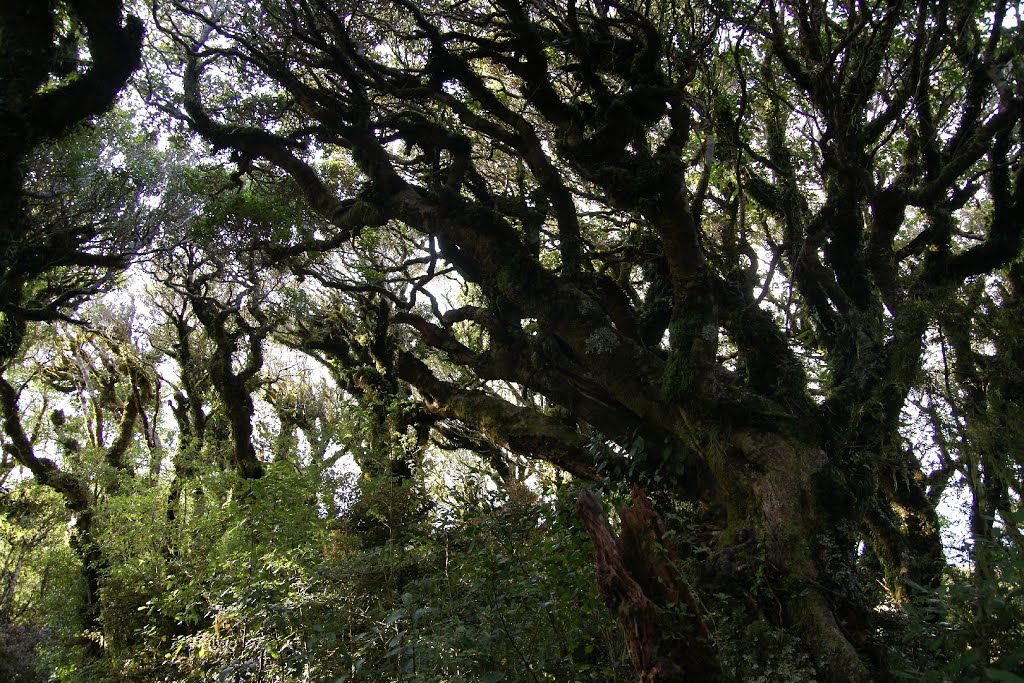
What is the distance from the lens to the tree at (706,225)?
5.76 m

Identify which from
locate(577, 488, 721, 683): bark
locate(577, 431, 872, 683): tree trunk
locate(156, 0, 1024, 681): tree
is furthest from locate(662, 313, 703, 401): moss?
locate(577, 488, 721, 683): bark

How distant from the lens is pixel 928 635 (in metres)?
3.61

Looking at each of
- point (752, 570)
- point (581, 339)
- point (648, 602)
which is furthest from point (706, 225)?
point (648, 602)

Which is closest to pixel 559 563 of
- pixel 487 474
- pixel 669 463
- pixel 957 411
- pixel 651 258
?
pixel 669 463

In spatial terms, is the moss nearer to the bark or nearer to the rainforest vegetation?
the rainforest vegetation

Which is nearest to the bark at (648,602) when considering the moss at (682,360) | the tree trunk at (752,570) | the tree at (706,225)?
the tree trunk at (752,570)

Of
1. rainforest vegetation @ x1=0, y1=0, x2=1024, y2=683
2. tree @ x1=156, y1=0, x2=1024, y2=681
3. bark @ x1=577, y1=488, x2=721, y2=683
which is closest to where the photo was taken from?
bark @ x1=577, y1=488, x2=721, y2=683

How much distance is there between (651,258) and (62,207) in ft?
24.8

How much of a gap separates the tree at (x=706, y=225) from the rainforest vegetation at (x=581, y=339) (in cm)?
4

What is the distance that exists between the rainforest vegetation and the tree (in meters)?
0.04

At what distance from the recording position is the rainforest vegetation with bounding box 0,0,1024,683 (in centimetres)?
441

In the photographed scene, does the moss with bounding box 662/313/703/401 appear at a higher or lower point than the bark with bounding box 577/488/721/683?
higher

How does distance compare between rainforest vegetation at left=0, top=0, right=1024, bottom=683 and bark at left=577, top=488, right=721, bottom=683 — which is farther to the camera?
rainforest vegetation at left=0, top=0, right=1024, bottom=683

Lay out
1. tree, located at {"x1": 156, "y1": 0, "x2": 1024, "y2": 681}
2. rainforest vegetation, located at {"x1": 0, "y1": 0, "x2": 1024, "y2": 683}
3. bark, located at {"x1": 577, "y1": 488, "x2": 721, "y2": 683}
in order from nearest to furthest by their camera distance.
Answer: bark, located at {"x1": 577, "y1": 488, "x2": 721, "y2": 683} < rainforest vegetation, located at {"x1": 0, "y1": 0, "x2": 1024, "y2": 683} < tree, located at {"x1": 156, "y1": 0, "x2": 1024, "y2": 681}
